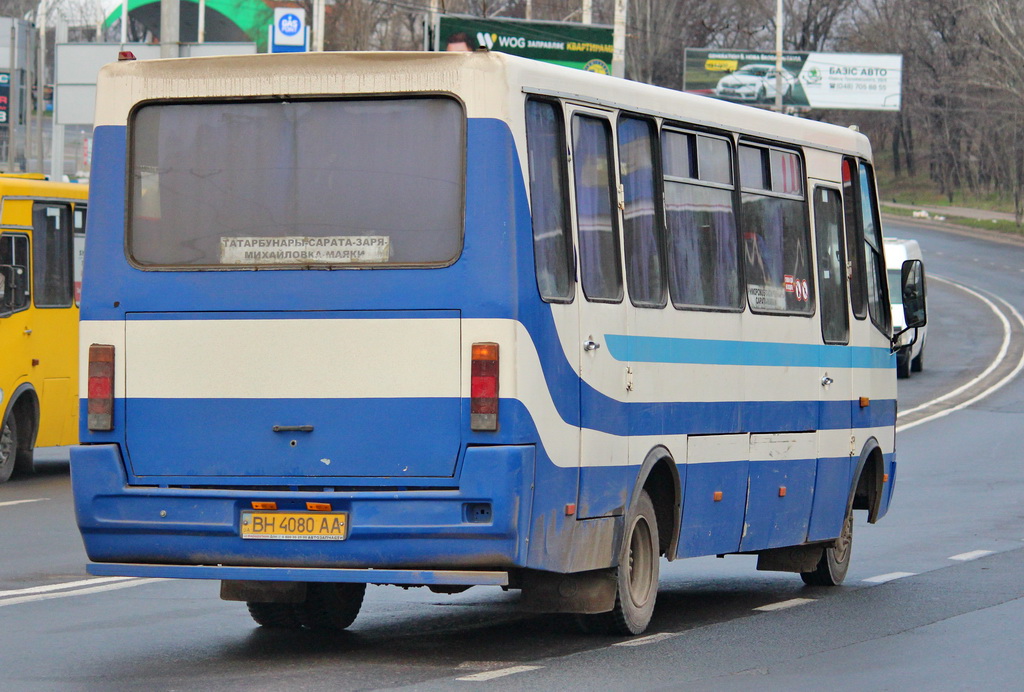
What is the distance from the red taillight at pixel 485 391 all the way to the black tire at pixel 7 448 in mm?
11995

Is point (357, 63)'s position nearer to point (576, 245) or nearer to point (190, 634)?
point (576, 245)

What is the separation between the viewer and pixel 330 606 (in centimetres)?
995

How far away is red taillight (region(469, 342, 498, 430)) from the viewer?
8.23m

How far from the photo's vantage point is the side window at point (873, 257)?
513 inches

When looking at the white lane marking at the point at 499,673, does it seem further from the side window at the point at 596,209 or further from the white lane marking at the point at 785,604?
the white lane marking at the point at 785,604

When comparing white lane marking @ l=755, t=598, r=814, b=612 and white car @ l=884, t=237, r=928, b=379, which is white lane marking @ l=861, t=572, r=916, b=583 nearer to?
white lane marking @ l=755, t=598, r=814, b=612

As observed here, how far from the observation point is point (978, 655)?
944 centimetres

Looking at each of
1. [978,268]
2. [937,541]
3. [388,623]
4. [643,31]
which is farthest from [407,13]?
[388,623]

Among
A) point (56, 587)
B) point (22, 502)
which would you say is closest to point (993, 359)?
point (22, 502)

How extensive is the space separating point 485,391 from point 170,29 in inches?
640

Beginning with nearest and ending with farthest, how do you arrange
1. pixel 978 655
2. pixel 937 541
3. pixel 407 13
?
pixel 978 655 → pixel 937 541 → pixel 407 13

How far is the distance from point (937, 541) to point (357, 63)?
27.7ft

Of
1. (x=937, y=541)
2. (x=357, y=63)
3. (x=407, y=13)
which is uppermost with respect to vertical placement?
(x=407, y=13)

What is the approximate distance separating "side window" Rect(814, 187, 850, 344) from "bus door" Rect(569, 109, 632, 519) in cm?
310
